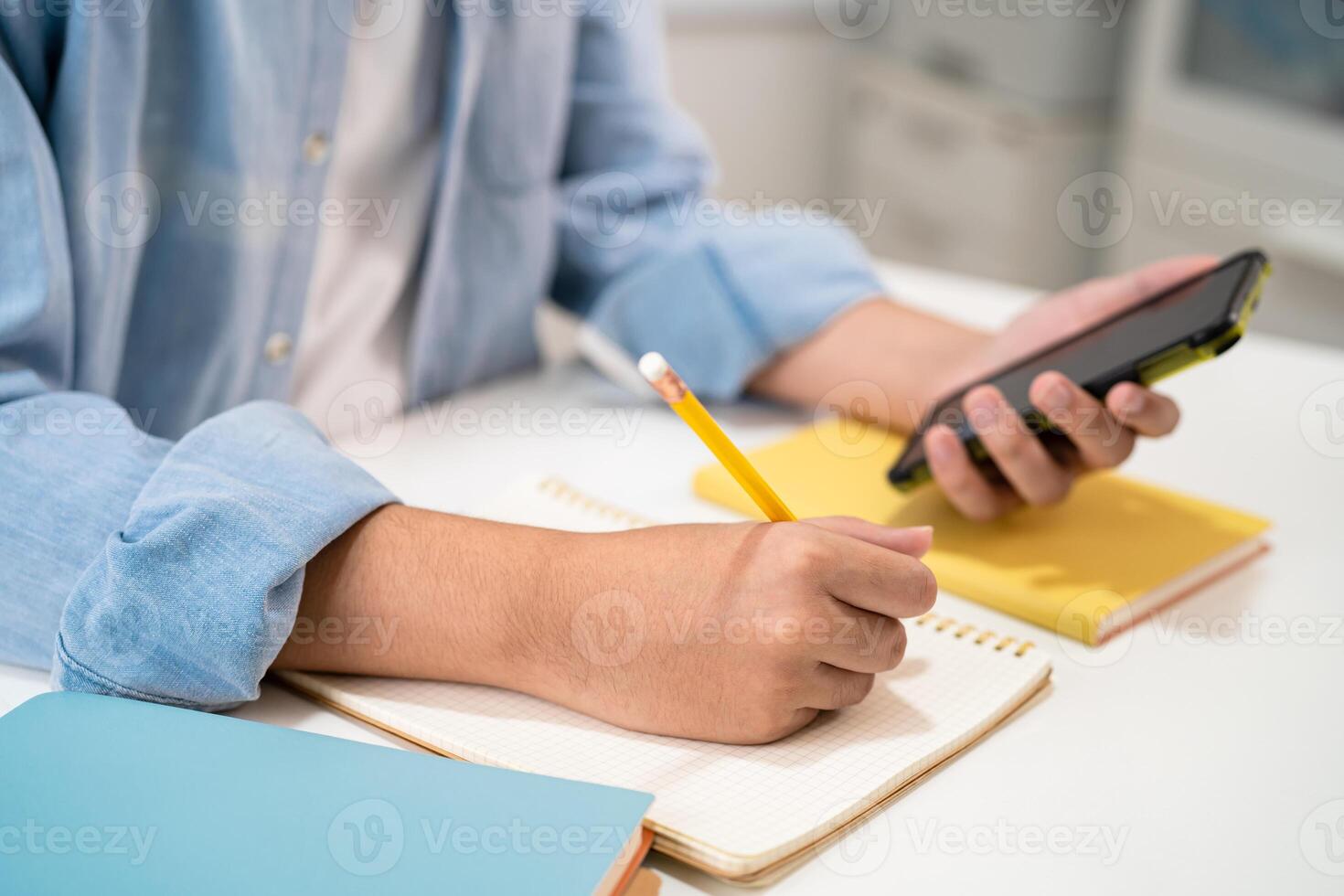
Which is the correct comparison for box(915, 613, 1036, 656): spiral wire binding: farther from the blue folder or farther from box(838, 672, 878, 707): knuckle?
the blue folder

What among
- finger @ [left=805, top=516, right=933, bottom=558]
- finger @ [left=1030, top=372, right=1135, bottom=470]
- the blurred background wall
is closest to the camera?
finger @ [left=805, top=516, right=933, bottom=558]

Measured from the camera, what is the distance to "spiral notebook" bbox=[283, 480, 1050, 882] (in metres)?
0.42

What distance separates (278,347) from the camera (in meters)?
0.71

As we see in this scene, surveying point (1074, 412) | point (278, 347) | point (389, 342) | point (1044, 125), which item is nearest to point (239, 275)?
point (278, 347)

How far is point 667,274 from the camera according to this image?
0.85 meters

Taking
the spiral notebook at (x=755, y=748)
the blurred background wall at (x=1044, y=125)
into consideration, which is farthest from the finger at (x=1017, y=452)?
the blurred background wall at (x=1044, y=125)

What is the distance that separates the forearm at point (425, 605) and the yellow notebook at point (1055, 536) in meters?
0.18

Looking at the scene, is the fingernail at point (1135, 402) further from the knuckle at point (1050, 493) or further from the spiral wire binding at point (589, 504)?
the spiral wire binding at point (589, 504)

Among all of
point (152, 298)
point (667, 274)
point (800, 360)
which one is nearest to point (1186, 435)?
point (800, 360)

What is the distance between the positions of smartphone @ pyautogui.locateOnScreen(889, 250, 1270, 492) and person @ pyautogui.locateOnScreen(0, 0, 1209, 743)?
0.01 m

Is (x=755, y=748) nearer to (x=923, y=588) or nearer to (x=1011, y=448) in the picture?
(x=923, y=588)

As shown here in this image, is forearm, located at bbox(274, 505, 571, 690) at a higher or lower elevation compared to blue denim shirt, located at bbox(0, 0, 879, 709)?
lower

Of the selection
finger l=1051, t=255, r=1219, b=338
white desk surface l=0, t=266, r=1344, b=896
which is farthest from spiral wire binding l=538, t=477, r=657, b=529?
finger l=1051, t=255, r=1219, b=338

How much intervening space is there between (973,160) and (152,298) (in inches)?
60.7
